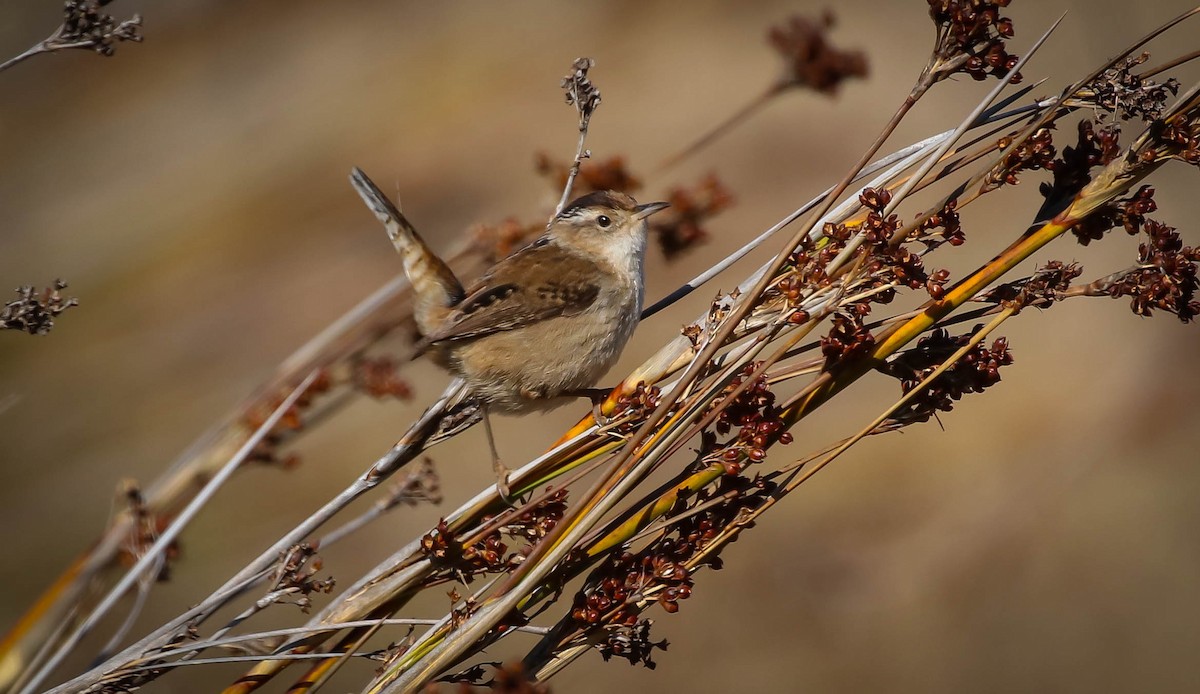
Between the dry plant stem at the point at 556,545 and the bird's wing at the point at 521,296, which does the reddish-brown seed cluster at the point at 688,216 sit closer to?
the bird's wing at the point at 521,296

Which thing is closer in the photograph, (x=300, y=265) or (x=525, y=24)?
(x=300, y=265)

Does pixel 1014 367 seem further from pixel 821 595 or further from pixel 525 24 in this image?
pixel 525 24

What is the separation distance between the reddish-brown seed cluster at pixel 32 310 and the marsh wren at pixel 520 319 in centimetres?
135

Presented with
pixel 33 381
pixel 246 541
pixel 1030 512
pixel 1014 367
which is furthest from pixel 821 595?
pixel 33 381

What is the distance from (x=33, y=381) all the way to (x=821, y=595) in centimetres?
574

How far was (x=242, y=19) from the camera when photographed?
31.5ft

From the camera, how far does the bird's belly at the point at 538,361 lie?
335cm

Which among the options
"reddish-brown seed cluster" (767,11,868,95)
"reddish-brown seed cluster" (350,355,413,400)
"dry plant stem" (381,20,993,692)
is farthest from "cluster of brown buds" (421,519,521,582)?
"reddish-brown seed cluster" (767,11,868,95)

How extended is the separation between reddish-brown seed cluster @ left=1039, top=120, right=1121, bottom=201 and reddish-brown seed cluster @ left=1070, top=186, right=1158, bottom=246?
7cm

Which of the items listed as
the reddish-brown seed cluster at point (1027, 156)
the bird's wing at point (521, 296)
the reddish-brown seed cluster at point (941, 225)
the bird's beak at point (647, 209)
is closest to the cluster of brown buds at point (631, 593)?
the reddish-brown seed cluster at point (941, 225)

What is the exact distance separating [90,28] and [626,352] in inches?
220

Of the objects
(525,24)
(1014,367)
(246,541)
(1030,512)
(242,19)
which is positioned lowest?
(1030,512)

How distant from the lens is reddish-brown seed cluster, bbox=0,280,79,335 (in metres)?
1.93

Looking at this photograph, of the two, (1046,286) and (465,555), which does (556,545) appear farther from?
(1046,286)
